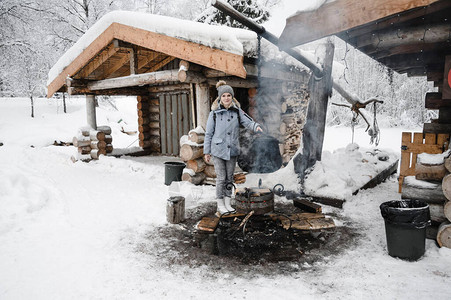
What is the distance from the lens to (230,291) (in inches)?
112

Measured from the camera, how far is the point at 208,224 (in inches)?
175

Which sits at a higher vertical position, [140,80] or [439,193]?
[140,80]

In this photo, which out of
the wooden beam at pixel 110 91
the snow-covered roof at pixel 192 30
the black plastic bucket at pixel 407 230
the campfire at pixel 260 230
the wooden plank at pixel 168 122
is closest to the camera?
the black plastic bucket at pixel 407 230

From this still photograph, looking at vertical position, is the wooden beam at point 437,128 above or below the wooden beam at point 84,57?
below

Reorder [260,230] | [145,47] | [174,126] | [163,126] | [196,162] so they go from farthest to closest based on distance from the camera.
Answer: [163,126], [174,126], [145,47], [196,162], [260,230]

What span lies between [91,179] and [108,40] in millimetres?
3659

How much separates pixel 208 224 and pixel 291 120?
5.74 meters

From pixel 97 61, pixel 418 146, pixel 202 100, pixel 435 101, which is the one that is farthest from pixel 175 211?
pixel 97 61

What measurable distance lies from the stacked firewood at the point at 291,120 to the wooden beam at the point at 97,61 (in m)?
5.18

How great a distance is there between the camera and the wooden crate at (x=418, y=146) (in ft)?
17.7

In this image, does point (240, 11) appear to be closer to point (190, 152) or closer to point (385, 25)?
point (190, 152)

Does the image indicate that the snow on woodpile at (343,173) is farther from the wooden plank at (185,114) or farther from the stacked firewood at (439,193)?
the wooden plank at (185,114)

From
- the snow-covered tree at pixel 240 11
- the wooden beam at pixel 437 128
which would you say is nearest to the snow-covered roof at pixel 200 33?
the wooden beam at pixel 437 128

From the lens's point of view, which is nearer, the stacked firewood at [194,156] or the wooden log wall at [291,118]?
the stacked firewood at [194,156]
